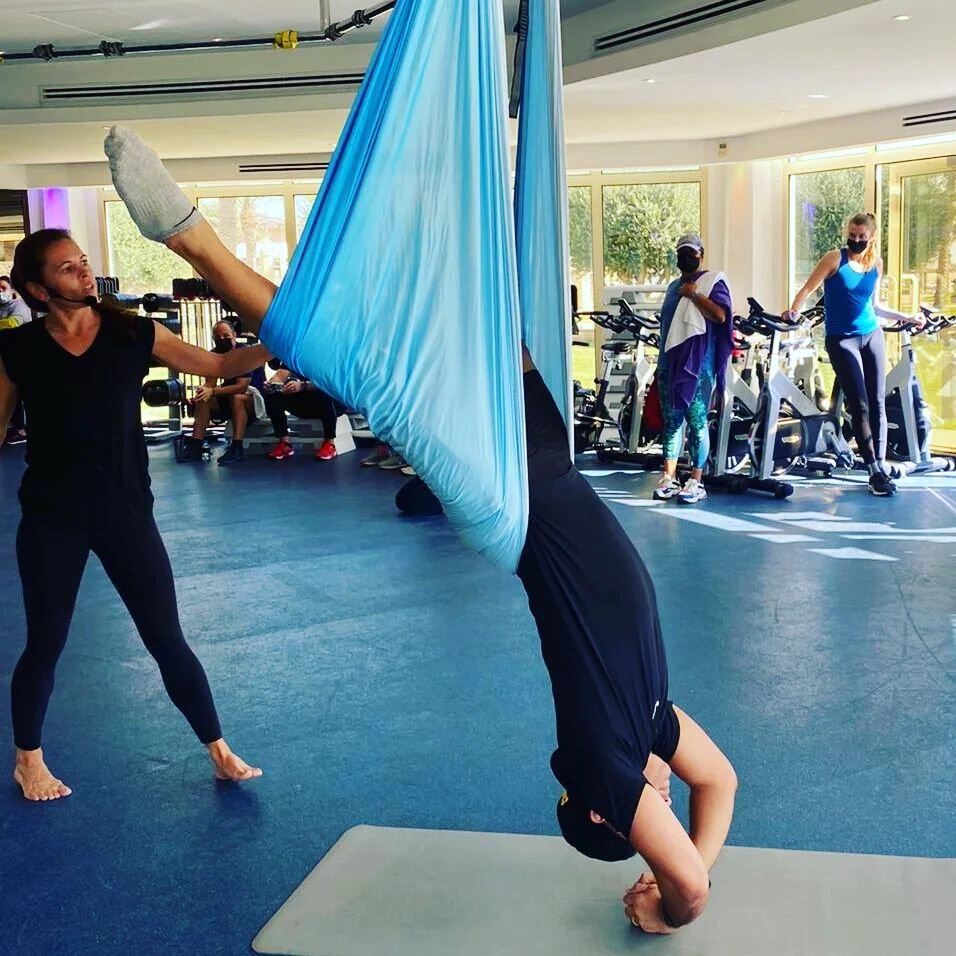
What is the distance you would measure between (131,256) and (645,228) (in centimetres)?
563

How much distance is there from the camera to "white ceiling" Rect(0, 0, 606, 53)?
21.5 feet

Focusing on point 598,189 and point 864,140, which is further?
point 598,189

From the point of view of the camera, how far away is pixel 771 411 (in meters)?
6.84

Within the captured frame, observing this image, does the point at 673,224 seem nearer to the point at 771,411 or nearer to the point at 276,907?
the point at 771,411

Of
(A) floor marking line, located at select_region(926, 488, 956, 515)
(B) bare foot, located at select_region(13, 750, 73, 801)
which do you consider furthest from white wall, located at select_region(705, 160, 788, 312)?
(B) bare foot, located at select_region(13, 750, 73, 801)

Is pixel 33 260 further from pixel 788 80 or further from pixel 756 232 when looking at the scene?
pixel 756 232

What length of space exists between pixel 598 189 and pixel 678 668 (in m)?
7.75

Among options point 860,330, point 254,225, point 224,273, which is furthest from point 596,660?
point 254,225

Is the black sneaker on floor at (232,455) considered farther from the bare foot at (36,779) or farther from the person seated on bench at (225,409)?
the bare foot at (36,779)

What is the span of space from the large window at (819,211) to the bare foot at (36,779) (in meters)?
7.80

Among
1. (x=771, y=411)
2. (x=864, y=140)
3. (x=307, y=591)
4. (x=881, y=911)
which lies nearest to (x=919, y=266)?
(x=864, y=140)

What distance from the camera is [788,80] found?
684cm

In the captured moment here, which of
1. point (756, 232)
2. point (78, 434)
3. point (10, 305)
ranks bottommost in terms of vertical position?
point (78, 434)

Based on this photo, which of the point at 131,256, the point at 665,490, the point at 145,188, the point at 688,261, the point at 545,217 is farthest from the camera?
the point at 131,256
